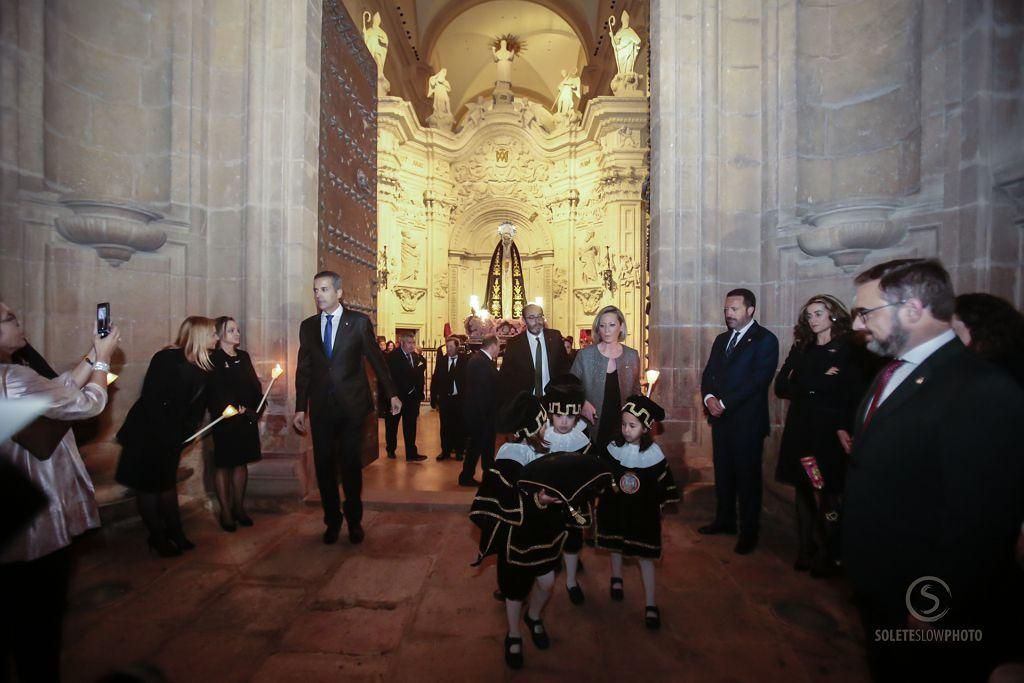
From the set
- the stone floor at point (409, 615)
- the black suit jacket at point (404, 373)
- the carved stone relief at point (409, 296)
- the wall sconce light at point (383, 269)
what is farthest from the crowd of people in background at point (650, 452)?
the carved stone relief at point (409, 296)

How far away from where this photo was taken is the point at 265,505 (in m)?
4.37

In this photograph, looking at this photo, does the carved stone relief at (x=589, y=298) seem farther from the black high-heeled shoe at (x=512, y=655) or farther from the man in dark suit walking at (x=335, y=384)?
the black high-heeled shoe at (x=512, y=655)

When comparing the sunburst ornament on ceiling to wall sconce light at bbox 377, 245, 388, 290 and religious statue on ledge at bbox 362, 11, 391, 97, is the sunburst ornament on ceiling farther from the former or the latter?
wall sconce light at bbox 377, 245, 388, 290

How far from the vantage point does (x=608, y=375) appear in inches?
148

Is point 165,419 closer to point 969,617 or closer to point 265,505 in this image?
point 265,505

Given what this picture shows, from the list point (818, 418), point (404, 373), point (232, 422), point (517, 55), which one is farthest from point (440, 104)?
point (818, 418)

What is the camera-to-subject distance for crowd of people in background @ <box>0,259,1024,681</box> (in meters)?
1.47

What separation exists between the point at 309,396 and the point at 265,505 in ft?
4.05

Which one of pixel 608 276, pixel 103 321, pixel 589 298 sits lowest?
pixel 103 321

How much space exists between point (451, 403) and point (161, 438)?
138 inches

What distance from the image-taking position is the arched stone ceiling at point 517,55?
20.2 m

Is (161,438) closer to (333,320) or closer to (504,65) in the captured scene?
(333,320)

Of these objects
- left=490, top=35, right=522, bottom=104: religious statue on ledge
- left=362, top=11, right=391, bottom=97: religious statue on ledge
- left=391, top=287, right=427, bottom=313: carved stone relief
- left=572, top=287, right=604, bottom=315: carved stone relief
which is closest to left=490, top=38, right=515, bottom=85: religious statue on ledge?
left=490, top=35, right=522, bottom=104: religious statue on ledge

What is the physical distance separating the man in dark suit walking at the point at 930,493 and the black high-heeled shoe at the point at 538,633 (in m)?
1.30
